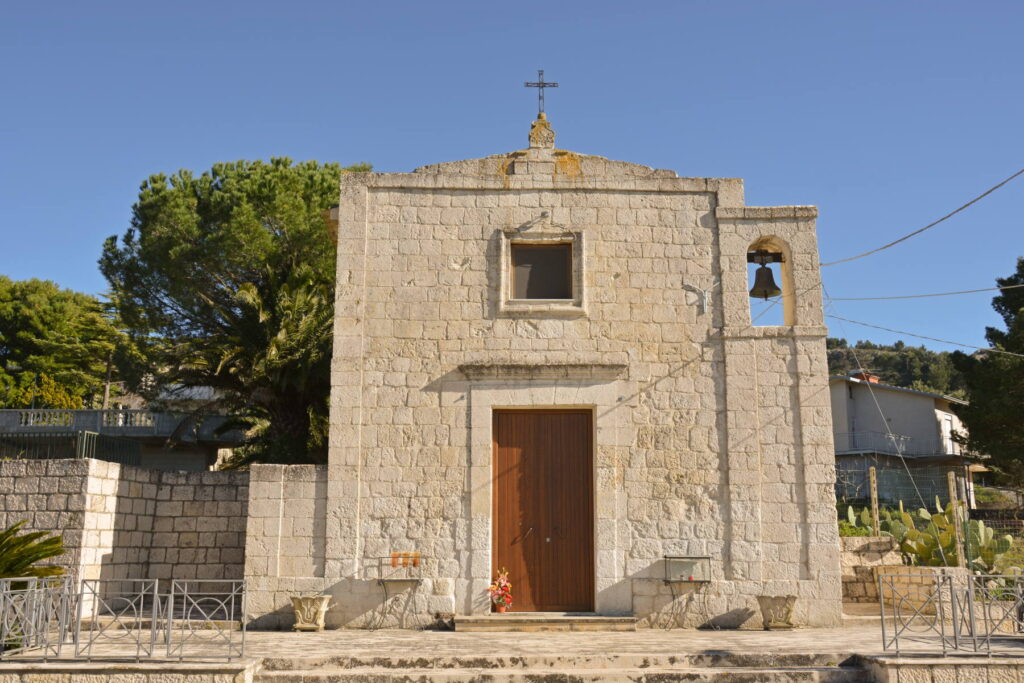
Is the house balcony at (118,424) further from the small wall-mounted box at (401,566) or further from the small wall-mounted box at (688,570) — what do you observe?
the small wall-mounted box at (688,570)

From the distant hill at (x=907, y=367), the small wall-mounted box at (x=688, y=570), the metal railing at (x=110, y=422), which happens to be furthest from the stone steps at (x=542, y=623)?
the distant hill at (x=907, y=367)

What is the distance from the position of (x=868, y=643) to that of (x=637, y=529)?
2898mm

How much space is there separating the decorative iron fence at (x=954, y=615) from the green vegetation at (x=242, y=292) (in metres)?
9.24

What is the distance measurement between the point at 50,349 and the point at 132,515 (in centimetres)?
2466

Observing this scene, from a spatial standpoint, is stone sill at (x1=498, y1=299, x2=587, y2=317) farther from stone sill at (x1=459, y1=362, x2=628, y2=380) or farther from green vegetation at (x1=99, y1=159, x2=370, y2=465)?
green vegetation at (x1=99, y1=159, x2=370, y2=465)

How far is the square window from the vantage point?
11383mm

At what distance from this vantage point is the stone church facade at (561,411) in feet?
34.3

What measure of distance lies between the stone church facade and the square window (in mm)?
28

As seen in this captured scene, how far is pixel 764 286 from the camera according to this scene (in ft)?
37.0

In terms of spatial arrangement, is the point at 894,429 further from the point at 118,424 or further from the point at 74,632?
the point at 74,632

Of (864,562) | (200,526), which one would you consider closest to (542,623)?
(864,562)

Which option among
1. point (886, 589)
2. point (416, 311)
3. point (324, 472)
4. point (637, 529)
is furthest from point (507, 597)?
point (886, 589)

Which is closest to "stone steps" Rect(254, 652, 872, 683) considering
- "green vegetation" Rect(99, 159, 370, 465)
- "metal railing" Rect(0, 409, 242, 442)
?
"green vegetation" Rect(99, 159, 370, 465)

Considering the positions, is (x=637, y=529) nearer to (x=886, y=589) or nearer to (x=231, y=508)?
(x=886, y=589)
